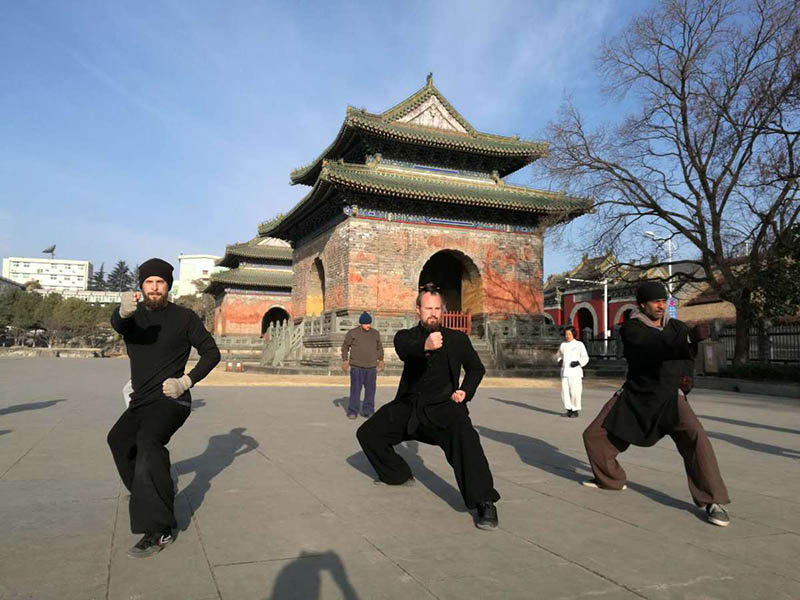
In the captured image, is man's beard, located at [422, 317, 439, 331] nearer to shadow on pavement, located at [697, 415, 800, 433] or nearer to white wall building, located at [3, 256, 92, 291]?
shadow on pavement, located at [697, 415, 800, 433]

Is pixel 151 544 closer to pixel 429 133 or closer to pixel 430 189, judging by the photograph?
pixel 430 189

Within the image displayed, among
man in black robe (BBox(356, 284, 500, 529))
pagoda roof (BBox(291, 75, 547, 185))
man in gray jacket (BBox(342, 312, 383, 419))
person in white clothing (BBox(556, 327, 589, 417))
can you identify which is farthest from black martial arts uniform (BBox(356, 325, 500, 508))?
pagoda roof (BBox(291, 75, 547, 185))

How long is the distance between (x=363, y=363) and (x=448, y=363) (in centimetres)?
498

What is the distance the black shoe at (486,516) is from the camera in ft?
11.6

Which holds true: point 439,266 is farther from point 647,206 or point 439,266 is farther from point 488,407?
point 488,407

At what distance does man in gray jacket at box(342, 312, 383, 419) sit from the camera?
29.3ft

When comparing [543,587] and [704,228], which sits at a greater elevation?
[704,228]

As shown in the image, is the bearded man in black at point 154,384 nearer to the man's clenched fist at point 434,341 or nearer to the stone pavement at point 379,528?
the stone pavement at point 379,528

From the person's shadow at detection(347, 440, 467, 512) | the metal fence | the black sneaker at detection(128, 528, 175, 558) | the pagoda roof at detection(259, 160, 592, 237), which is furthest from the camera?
the pagoda roof at detection(259, 160, 592, 237)

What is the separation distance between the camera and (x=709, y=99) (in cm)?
1770

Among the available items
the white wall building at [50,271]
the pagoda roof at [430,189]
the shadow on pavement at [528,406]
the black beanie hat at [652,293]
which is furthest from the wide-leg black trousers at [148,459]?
the white wall building at [50,271]

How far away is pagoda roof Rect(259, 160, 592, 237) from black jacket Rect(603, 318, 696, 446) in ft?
57.0

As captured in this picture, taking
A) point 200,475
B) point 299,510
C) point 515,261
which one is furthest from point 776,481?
point 515,261

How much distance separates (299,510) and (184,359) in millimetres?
1197
